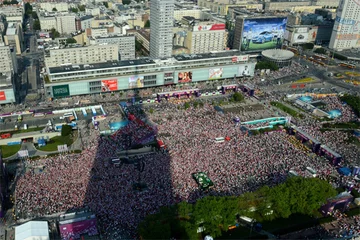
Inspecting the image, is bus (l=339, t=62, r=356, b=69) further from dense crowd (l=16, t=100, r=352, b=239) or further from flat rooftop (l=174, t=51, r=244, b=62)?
dense crowd (l=16, t=100, r=352, b=239)

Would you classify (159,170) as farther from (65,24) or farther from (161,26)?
(65,24)

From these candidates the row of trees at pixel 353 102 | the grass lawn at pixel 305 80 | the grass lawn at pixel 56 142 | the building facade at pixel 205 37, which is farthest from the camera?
the building facade at pixel 205 37

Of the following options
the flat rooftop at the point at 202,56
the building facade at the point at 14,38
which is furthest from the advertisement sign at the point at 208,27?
the building facade at the point at 14,38

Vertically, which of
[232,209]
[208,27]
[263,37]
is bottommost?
[232,209]

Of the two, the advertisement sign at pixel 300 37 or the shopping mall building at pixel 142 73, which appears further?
the advertisement sign at pixel 300 37

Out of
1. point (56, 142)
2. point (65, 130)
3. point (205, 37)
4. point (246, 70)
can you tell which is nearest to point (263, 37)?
point (205, 37)

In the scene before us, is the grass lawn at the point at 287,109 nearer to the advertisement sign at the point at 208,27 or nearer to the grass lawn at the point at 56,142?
the advertisement sign at the point at 208,27
